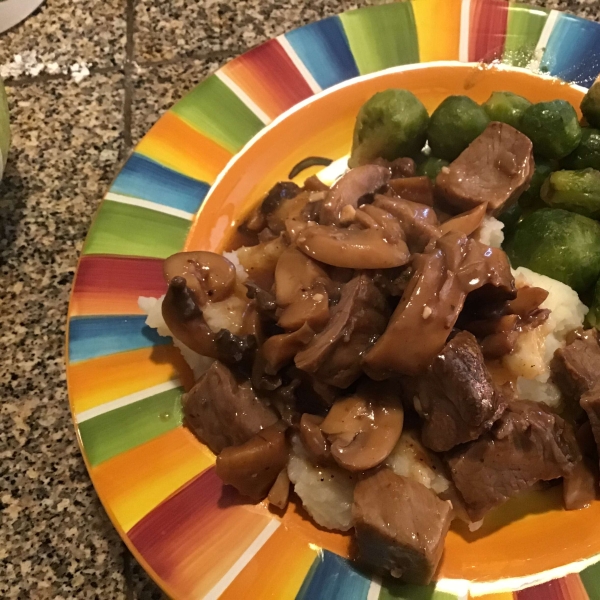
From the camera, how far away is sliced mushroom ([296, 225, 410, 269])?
6.66 feet

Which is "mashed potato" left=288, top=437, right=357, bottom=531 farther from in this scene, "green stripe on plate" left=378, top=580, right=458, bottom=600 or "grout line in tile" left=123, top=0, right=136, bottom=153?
"grout line in tile" left=123, top=0, right=136, bottom=153

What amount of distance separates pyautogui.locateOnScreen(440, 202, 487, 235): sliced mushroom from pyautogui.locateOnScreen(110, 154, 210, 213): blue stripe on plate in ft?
3.28

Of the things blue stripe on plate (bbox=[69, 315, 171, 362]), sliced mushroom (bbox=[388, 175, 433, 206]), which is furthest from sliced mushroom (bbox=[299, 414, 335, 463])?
sliced mushroom (bbox=[388, 175, 433, 206])

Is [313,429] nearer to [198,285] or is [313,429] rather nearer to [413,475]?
[413,475]

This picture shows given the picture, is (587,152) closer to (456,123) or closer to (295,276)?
(456,123)

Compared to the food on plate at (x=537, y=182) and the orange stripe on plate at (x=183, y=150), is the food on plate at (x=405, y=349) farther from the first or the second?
the orange stripe on plate at (x=183, y=150)

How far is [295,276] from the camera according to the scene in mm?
2113

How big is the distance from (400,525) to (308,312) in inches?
27.6

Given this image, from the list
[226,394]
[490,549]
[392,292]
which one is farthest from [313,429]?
[490,549]

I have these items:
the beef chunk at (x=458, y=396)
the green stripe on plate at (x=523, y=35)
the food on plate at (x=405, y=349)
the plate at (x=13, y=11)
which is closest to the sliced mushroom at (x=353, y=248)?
the food on plate at (x=405, y=349)

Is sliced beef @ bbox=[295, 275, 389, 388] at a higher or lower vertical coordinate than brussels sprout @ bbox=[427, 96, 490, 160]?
lower

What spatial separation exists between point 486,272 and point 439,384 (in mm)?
371

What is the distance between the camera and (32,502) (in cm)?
219

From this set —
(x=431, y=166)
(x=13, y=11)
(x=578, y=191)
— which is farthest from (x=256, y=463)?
(x=13, y=11)
